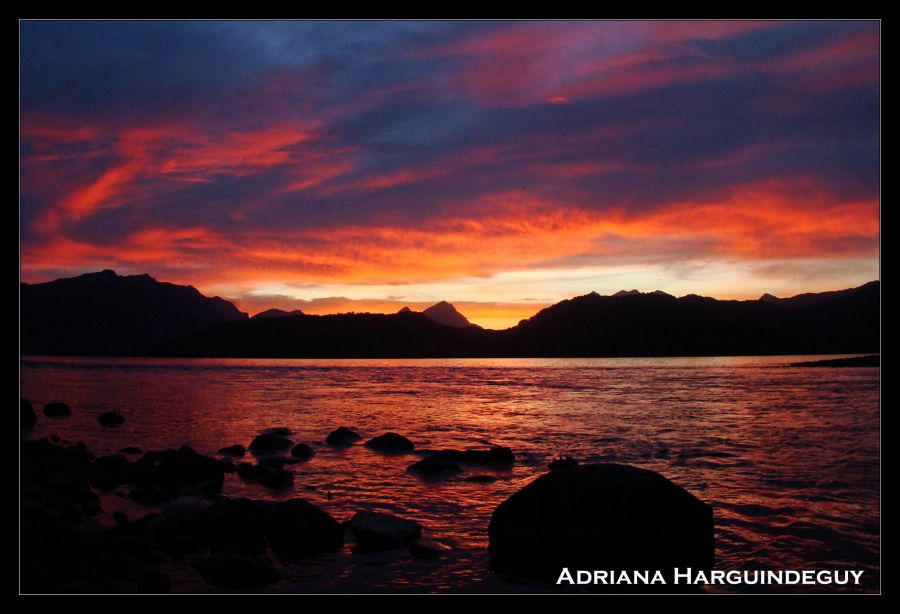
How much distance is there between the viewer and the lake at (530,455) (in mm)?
9992

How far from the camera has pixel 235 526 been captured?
428 inches

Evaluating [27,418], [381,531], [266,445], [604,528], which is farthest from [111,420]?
[604,528]

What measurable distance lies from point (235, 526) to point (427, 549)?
3.64 m

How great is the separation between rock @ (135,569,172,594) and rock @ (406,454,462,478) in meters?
9.38

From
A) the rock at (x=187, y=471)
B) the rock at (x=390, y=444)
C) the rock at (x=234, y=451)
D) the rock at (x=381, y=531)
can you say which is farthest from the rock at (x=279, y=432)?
the rock at (x=381, y=531)

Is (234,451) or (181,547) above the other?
(181,547)

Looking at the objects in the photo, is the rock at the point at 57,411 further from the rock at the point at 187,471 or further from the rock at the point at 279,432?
the rock at the point at 187,471

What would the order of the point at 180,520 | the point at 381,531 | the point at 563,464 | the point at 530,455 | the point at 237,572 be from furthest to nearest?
the point at 530,455 → the point at 563,464 → the point at 180,520 → the point at 381,531 → the point at 237,572

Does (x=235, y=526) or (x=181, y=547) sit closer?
(x=181, y=547)

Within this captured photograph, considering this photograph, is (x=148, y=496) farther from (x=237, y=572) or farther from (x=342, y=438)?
(x=342, y=438)

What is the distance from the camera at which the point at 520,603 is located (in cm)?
769

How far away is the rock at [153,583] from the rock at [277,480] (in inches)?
280

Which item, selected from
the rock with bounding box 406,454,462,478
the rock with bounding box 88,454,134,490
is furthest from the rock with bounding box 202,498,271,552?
the rock with bounding box 406,454,462,478
